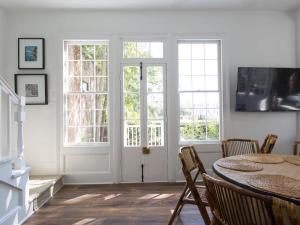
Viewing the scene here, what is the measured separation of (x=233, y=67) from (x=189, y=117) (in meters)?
1.17

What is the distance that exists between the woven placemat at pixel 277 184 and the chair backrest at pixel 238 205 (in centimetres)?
30

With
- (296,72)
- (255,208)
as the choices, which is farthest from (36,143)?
(296,72)

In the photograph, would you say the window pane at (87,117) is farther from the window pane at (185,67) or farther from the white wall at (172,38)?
the window pane at (185,67)

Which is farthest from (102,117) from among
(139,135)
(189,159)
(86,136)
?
(189,159)

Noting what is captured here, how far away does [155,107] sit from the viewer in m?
4.53

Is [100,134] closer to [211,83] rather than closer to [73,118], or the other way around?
[73,118]

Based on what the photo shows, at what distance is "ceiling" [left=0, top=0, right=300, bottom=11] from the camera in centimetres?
412

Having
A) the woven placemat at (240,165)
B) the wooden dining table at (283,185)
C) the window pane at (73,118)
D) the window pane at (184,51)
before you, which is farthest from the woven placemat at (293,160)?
the window pane at (73,118)

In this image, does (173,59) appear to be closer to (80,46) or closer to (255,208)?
(80,46)

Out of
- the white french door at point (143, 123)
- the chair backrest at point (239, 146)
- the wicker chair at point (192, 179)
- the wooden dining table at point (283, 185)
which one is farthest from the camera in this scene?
the white french door at point (143, 123)

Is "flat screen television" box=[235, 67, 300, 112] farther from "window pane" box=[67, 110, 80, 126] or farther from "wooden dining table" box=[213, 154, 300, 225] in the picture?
"window pane" box=[67, 110, 80, 126]

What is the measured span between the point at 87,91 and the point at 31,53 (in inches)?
A: 44.0

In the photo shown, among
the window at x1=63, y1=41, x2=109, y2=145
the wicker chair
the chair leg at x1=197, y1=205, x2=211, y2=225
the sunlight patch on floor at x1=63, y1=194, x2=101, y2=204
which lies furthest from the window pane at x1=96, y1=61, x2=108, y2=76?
the chair leg at x1=197, y1=205, x2=211, y2=225

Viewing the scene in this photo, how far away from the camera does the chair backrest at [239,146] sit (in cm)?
315
